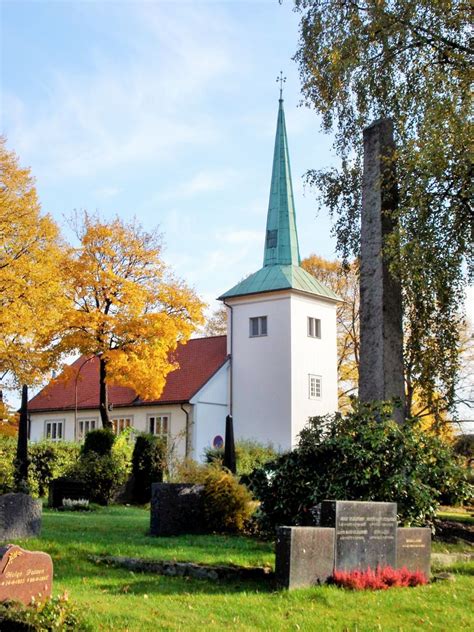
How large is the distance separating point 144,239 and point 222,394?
11.0m

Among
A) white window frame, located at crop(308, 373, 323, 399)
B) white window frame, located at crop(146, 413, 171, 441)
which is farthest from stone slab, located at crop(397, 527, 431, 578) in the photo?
white window frame, located at crop(308, 373, 323, 399)

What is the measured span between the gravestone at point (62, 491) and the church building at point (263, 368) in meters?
15.0

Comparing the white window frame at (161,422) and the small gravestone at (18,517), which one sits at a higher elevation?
the white window frame at (161,422)

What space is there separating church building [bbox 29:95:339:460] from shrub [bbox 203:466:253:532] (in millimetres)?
22254

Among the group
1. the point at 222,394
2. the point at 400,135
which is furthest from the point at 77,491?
the point at 222,394

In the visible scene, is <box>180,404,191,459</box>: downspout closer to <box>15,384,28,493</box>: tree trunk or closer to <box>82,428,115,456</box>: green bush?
<box>82,428,115,456</box>: green bush

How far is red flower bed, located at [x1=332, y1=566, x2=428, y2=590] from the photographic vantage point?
9797mm

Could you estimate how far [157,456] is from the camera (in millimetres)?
25906

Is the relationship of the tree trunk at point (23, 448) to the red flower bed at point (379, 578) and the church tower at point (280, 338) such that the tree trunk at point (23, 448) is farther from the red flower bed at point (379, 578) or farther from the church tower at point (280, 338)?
the church tower at point (280, 338)

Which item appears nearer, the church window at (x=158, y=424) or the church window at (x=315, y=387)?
the church window at (x=158, y=424)

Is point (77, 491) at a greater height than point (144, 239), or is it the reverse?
point (144, 239)

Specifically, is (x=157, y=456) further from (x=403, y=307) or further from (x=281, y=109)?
(x=281, y=109)

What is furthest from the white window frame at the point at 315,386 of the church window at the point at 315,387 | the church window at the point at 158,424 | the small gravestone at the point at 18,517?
the small gravestone at the point at 18,517

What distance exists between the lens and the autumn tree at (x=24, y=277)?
24328 mm
